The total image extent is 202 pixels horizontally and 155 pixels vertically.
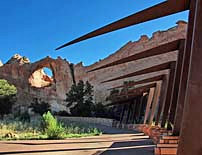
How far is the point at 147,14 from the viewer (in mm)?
3920

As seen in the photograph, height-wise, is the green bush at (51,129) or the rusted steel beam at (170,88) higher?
the rusted steel beam at (170,88)

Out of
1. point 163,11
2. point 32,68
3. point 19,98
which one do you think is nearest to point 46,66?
point 32,68

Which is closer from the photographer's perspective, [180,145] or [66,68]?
[180,145]

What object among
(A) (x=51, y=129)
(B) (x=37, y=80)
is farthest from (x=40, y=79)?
(A) (x=51, y=129)

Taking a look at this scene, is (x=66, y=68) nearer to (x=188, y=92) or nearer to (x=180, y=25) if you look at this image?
(x=180, y=25)

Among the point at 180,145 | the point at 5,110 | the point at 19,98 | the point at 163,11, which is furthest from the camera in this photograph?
the point at 19,98

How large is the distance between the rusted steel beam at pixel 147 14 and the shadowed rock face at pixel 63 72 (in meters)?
51.8

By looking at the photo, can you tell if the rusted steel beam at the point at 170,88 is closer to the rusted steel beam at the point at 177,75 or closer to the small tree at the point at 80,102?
the rusted steel beam at the point at 177,75

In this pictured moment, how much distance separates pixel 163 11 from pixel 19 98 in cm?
5431

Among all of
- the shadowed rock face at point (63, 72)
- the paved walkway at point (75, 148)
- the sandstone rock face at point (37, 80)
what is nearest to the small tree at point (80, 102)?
the shadowed rock face at point (63, 72)

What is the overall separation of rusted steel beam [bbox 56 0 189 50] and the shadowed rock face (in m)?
51.8

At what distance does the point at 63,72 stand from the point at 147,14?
5894 centimetres

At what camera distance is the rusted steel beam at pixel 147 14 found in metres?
3.83

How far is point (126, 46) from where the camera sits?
202 ft
